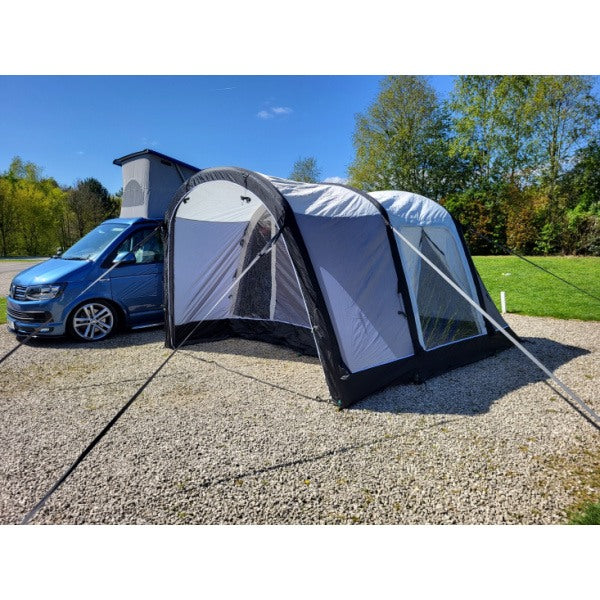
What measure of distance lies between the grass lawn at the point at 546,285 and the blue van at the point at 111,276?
269 inches

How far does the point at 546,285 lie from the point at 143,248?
9702 mm

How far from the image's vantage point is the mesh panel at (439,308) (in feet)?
15.8

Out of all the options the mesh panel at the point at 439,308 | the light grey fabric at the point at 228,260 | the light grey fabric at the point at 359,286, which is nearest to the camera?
the light grey fabric at the point at 359,286

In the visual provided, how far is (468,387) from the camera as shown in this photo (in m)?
4.49

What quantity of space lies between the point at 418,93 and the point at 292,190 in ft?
60.7

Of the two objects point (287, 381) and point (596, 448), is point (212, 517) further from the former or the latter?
point (596, 448)

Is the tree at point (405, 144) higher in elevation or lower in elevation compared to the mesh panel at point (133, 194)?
higher

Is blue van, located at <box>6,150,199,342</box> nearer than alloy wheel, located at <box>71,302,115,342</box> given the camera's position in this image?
Yes

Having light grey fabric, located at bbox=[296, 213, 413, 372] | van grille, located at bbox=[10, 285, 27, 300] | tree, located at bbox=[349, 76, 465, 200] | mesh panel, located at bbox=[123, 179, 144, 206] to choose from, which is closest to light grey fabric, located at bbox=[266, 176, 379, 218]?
light grey fabric, located at bbox=[296, 213, 413, 372]

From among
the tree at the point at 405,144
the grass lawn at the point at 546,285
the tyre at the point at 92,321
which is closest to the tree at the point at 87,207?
the tree at the point at 405,144

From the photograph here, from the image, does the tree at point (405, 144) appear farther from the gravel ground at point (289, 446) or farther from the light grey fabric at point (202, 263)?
the gravel ground at point (289, 446)

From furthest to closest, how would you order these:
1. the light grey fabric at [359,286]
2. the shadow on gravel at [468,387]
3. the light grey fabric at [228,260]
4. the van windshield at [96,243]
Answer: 1. the van windshield at [96,243]
2. the light grey fabric at [228,260]
3. the light grey fabric at [359,286]
4. the shadow on gravel at [468,387]

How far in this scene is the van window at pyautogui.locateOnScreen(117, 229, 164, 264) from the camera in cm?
690

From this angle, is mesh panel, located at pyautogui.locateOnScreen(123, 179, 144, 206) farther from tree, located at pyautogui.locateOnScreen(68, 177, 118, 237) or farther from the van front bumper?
tree, located at pyautogui.locateOnScreen(68, 177, 118, 237)
